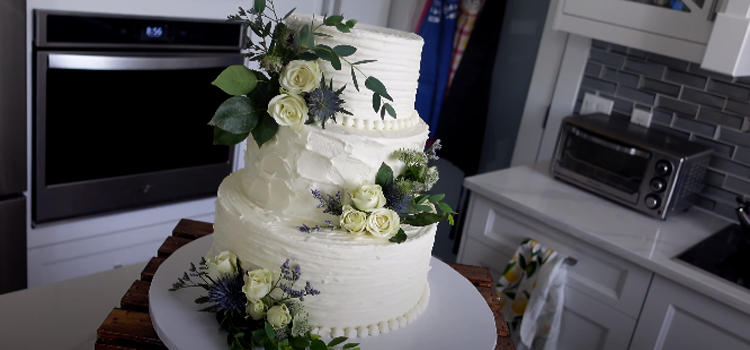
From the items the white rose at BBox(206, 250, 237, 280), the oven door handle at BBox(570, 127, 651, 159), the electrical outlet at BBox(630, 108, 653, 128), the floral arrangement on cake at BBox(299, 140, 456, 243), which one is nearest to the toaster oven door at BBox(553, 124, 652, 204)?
the oven door handle at BBox(570, 127, 651, 159)

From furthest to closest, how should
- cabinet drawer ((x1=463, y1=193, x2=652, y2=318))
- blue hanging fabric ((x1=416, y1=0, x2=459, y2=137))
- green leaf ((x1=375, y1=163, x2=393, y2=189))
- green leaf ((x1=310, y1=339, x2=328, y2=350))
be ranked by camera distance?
blue hanging fabric ((x1=416, y1=0, x2=459, y2=137)) → cabinet drawer ((x1=463, y1=193, x2=652, y2=318)) → green leaf ((x1=375, y1=163, x2=393, y2=189)) → green leaf ((x1=310, y1=339, x2=328, y2=350))

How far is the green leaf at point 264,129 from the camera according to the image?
1.08 meters

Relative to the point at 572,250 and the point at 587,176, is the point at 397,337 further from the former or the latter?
the point at 587,176

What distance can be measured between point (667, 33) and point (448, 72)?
85 cm

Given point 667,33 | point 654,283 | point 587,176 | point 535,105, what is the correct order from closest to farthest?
1. point 654,283
2. point 667,33
3. point 587,176
4. point 535,105

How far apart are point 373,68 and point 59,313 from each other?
0.85m

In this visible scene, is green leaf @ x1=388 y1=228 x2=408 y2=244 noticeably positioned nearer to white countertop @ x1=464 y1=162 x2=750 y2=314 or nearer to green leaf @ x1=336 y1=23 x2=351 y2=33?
green leaf @ x1=336 y1=23 x2=351 y2=33

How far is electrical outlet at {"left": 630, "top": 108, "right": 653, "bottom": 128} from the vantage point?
221 cm

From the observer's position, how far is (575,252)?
74.2 inches

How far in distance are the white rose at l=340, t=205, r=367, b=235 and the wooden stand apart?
0.38 m

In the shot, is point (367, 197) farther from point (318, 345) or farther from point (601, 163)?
point (601, 163)

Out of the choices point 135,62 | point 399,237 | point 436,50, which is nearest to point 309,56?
point 399,237

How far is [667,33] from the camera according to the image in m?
1.86

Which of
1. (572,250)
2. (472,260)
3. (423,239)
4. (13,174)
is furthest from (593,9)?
(13,174)
